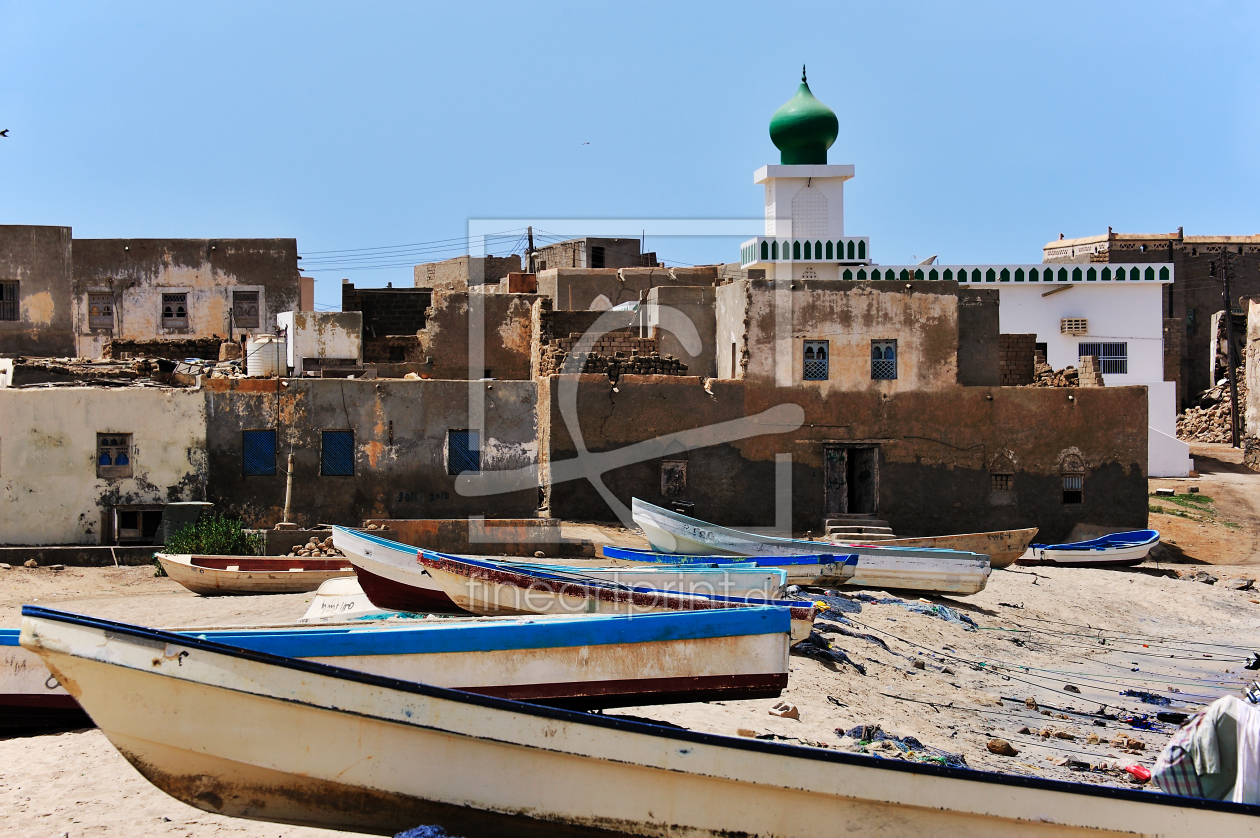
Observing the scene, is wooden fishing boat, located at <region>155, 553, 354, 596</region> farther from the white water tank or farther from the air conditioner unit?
the air conditioner unit

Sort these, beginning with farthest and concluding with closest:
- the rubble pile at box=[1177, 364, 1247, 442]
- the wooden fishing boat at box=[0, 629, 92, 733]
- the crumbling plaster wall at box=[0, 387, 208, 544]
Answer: the rubble pile at box=[1177, 364, 1247, 442], the crumbling plaster wall at box=[0, 387, 208, 544], the wooden fishing boat at box=[0, 629, 92, 733]

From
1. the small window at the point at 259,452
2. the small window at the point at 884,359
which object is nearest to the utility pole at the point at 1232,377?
the small window at the point at 884,359

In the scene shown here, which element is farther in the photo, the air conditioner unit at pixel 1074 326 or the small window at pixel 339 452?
the air conditioner unit at pixel 1074 326

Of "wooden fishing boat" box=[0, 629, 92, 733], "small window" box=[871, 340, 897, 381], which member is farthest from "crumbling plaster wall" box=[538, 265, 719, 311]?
"wooden fishing boat" box=[0, 629, 92, 733]

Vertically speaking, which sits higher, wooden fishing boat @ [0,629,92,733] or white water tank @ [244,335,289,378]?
white water tank @ [244,335,289,378]

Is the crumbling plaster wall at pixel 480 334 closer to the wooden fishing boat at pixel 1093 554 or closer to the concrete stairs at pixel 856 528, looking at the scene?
the concrete stairs at pixel 856 528

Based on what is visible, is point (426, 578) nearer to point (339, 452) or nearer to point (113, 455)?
point (339, 452)

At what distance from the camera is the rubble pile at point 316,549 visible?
15.8m

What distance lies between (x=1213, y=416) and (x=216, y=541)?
3458cm

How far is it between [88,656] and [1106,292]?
29.6 metres

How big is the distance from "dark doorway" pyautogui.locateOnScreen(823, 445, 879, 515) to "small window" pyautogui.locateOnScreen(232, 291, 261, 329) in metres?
16.8

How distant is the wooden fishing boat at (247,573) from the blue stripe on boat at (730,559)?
11.8 ft

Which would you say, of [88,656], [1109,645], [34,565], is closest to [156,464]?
[34,565]

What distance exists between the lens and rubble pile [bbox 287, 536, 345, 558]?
1577 cm
